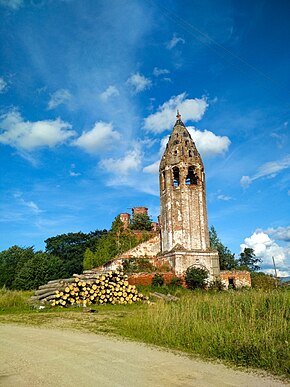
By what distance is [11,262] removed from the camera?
53.7 m

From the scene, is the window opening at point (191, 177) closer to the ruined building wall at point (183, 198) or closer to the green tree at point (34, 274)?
the ruined building wall at point (183, 198)

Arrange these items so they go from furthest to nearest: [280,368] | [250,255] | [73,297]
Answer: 1. [250,255]
2. [73,297]
3. [280,368]

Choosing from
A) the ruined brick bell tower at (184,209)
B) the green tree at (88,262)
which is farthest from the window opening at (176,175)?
the green tree at (88,262)

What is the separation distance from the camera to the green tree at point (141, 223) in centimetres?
4938

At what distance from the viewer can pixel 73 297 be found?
56.5 feet

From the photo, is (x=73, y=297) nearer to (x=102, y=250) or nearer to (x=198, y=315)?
(x=198, y=315)

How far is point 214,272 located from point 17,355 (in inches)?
901

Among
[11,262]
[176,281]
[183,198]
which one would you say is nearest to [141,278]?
[176,281]

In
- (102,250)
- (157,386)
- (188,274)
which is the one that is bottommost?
(157,386)

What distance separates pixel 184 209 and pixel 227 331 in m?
21.4

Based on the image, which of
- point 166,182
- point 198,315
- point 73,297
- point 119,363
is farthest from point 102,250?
point 119,363

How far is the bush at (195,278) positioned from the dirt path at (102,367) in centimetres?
1855

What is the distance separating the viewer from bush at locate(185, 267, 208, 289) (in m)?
25.4

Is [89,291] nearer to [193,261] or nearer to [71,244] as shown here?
[193,261]
